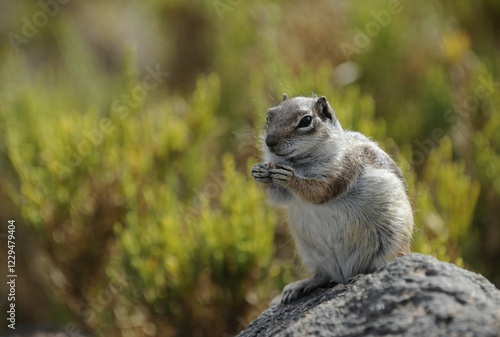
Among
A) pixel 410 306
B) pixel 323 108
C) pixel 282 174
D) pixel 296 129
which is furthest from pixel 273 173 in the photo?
pixel 410 306

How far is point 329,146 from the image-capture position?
9.02 feet

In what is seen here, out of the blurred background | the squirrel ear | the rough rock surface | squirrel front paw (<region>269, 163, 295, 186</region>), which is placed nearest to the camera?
the rough rock surface

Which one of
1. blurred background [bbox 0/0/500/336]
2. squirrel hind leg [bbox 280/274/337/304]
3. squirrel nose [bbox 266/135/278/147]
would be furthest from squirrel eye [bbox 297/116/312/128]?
squirrel hind leg [bbox 280/274/337/304]

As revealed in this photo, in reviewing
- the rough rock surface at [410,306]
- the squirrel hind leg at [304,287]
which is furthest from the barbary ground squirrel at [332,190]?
the rough rock surface at [410,306]

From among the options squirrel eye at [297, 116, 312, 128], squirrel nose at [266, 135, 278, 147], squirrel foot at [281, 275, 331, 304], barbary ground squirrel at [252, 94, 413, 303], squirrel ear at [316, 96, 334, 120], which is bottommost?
squirrel foot at [281, 275, 331, 304]

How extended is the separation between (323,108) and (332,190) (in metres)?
0.33

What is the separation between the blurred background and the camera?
4113 millimetres

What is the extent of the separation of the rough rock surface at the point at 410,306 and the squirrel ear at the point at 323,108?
2.27ft

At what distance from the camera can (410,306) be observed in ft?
6.89

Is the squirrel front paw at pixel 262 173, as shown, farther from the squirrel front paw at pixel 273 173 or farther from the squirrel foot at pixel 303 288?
the squirrel foot at pixel 303 288

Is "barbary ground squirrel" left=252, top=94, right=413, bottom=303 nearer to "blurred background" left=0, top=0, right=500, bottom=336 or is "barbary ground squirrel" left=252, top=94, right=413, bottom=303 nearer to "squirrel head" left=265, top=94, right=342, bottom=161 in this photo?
"squirrel head" left=265, top=94, right=342, bottom=161

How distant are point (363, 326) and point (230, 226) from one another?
2.07 m

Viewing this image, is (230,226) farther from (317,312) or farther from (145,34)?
(145,34)

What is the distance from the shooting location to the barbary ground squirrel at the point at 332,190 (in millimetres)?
2639
